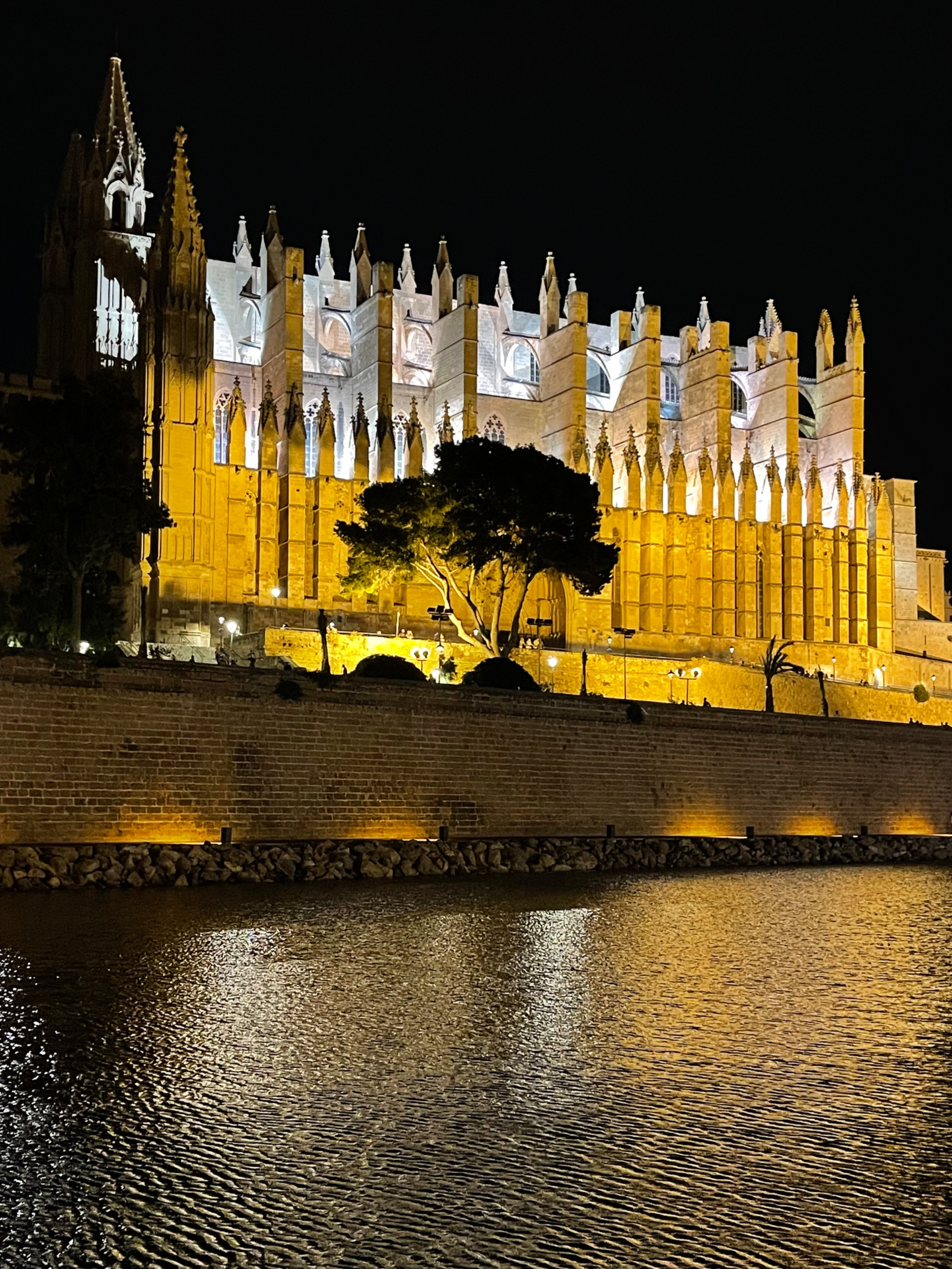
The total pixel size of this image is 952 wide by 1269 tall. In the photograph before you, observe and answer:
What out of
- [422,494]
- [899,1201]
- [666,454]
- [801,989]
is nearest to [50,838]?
[801,989]

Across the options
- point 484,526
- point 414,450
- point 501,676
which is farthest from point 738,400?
point 501,676

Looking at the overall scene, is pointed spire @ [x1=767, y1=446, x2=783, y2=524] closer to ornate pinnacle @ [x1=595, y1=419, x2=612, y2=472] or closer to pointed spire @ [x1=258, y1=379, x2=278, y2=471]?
ornate pinnacle @ [x1=595, y1=419, x2=612, y2=472]

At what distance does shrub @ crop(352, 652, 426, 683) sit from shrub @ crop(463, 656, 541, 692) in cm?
121

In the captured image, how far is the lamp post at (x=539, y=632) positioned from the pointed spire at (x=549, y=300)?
12627mm

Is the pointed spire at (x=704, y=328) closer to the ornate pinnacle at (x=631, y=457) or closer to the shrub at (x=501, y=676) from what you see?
the ornate pinnacle at (x=631, y=457)

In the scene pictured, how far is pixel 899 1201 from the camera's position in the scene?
20.4 feet

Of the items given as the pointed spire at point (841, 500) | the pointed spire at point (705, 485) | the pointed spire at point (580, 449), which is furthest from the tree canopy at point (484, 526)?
the pointed spire at point (841, 500)

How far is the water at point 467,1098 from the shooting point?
19.0 feet

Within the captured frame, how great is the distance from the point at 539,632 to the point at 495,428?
10221mm

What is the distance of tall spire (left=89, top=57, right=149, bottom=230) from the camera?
151 feet

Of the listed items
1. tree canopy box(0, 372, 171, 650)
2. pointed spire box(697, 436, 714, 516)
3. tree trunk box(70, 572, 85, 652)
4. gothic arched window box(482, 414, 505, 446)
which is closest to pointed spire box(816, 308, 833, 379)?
pointed spire box(697, 436, 714, 516)

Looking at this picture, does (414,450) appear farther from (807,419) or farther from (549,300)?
(807,419)

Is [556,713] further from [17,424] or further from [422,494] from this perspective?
[422,494]

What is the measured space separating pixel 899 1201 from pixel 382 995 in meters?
5.73
